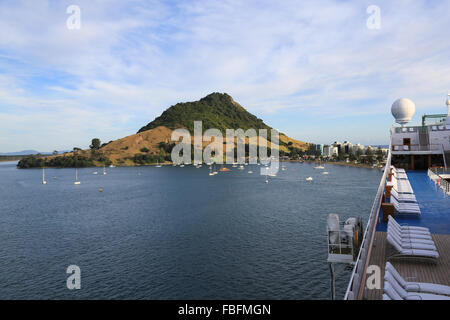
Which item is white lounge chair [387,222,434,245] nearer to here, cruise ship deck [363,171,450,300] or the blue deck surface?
cruise ship deck [363,171,450,300]

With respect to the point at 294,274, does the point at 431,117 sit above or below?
above

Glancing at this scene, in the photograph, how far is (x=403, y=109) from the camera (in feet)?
152

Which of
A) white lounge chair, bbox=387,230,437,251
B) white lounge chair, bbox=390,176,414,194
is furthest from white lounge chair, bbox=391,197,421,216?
white lounge chair, bbox=387,230,437,251

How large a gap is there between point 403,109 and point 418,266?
4219 cm

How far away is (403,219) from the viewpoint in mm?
17250

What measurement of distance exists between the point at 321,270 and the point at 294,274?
2.64 meters

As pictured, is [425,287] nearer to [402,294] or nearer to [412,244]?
[402,294]

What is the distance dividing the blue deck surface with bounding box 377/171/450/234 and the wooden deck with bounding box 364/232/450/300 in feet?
8.72

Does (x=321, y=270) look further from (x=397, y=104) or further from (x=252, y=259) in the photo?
(x=397, y=104)

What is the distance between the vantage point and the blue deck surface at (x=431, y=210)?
1589 centimetres

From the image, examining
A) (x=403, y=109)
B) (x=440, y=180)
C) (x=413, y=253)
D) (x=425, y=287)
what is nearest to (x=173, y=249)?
(x=440, y=180)

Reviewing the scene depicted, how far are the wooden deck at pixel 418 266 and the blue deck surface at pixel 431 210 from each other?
2.66 metres

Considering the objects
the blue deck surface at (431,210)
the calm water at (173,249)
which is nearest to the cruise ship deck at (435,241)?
the blue deck surface at (431,210)
